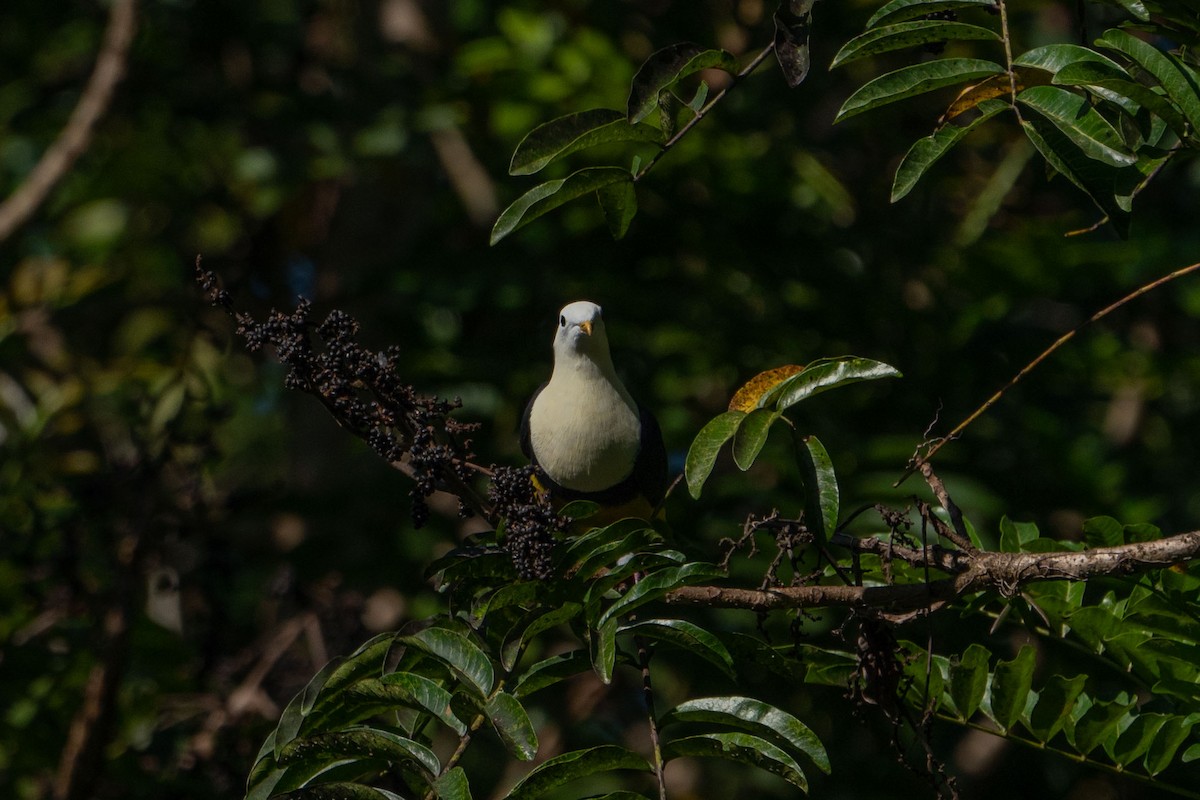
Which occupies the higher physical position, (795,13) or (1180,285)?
(795,13)

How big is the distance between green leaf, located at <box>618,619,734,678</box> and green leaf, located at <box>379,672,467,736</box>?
1.07 feet

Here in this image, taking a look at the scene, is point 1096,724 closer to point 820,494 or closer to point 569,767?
point 820,494

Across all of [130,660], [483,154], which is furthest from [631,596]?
[483,154]

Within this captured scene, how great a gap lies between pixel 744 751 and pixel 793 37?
1159mm

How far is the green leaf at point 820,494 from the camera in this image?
2.10m

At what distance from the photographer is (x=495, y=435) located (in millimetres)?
5109

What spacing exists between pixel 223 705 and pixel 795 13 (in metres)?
2.89

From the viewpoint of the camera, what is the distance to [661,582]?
2.12 metres

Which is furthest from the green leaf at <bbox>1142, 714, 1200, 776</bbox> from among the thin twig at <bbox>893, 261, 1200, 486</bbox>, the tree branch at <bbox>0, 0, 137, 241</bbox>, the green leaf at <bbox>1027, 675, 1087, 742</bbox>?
the tree branch at <bbox>0, 0, 137, 241</bbox>

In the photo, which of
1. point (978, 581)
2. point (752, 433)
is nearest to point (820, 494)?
point (752, 433)

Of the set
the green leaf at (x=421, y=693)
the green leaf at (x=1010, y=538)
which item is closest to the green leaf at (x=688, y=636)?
the green leaf at (x=421, y=693)

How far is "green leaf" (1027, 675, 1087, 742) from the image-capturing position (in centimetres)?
230

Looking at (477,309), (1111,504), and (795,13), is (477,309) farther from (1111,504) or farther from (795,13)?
(795,13)

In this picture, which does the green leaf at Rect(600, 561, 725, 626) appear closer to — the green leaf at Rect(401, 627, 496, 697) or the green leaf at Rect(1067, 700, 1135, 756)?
the green leaf at Rect(401, 627, 496, 697)
